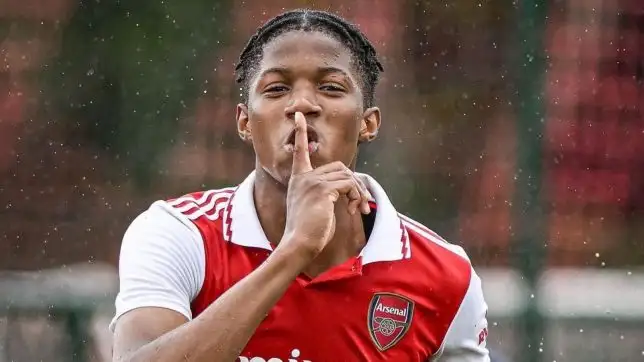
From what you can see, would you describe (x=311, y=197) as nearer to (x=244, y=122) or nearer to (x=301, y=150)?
(x=301, y=150)

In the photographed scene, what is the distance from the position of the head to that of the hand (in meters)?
0.07

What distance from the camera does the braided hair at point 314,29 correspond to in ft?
10.4

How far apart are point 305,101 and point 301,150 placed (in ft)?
0.45

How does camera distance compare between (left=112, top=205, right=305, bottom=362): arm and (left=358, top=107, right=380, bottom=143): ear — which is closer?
(left=112, top=205, right=305, bottom=362): arm

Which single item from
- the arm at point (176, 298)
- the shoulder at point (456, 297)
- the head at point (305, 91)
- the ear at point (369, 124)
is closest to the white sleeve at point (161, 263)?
the arm at point (176, 298)

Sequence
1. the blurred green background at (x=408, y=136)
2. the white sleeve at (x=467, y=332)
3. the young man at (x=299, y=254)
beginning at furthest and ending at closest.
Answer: the blurred green background at (x=408, y=136), the white sleeve at (x=467, y=332), the young man at (x=299, y=254)

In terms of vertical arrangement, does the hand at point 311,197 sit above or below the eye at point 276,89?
below

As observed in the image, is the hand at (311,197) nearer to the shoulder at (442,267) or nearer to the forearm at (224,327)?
the forearm at (224,327)

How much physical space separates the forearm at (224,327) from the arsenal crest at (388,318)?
48cm

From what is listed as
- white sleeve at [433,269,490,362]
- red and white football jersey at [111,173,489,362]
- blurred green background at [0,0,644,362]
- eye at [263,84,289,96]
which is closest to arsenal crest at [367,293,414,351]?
red and white football jersey at [111,173,489,362]

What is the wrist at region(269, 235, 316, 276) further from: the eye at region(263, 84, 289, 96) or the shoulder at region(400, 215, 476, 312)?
the shoulder at region(400, 215, 476, 312)

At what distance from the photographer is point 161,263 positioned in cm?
290

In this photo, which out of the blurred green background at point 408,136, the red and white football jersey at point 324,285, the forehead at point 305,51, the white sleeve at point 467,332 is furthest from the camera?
the blurred green background at point 408,136

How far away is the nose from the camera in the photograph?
2949 mm
